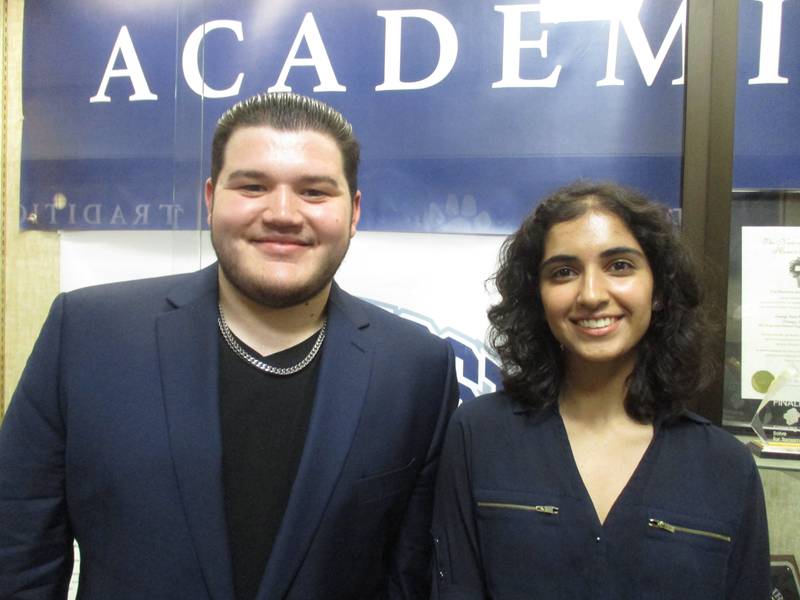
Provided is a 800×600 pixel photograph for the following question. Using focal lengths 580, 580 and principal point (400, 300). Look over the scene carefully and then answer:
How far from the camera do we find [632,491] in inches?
39.7

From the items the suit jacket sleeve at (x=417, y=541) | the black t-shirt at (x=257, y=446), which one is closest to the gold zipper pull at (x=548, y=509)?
the suit jacket sleeve at (x=417, y=541)

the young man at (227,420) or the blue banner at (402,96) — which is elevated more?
the blue banner at (402,96)

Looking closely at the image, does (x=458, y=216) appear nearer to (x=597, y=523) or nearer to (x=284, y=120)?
(x=284, y=120)

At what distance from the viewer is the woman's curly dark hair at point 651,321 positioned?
111 centimetres

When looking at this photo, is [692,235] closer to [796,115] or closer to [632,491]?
[796,115]

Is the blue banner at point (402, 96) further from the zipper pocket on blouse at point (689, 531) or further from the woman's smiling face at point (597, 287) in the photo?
the zipper pocket on blouse at point (689, 531)

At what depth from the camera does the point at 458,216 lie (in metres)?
1.73

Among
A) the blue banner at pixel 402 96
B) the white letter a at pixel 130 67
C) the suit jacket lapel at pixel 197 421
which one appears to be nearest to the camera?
the suit jacket lapel at pixel 197 421

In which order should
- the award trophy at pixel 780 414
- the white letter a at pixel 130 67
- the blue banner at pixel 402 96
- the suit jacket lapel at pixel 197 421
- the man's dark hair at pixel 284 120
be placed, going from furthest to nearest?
the white letter a at pixel 130 67 < the blue banner at pixel 402 96 < the award trophy at pixel 780 414 < the man's dark hair at pixel 284 120 < the suit jacket lapel at pixel 197 421

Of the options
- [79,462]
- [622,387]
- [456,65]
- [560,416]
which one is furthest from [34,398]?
[456,65]

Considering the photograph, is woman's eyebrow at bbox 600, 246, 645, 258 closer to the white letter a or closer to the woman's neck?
the woman's neck

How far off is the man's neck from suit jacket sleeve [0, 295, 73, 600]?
31cm

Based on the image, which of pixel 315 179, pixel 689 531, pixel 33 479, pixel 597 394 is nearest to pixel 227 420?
pixel 33 479

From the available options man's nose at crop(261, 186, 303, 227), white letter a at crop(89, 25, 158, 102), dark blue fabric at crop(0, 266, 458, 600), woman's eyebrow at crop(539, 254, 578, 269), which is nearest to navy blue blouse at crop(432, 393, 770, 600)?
dark blue fabric at crop(0, 266, 458, 600)
